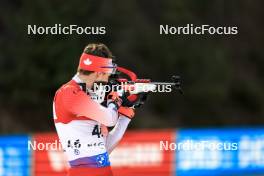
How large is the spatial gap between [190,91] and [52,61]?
4.94 meters

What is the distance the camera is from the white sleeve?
450 centimetres

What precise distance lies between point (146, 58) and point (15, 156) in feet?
18.2

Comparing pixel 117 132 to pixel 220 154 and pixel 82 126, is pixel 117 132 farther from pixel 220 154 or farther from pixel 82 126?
pixel 220 154

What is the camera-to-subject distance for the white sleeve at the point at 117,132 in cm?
450

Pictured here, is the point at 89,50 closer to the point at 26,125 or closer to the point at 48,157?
the point at 48,157

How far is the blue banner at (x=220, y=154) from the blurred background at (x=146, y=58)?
2.02 metres

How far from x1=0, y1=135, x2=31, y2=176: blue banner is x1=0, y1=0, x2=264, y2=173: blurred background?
1271 millimetres

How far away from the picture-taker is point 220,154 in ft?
35.2

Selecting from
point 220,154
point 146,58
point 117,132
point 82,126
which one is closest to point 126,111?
point 117,132

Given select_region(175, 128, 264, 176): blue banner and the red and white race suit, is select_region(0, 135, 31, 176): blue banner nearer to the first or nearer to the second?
select_region(175, 128, 264, 176): blue banner

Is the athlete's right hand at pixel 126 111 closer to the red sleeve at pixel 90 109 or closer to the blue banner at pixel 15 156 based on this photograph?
the red sleeve at pixel 90 109

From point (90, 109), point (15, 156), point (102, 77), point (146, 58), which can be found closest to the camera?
point (90, 109)

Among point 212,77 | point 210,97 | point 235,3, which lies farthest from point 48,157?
point 235,3

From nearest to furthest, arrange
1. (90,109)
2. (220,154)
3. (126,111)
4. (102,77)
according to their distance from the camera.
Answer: (90,109), (102,77), (126,111), (220,154)
